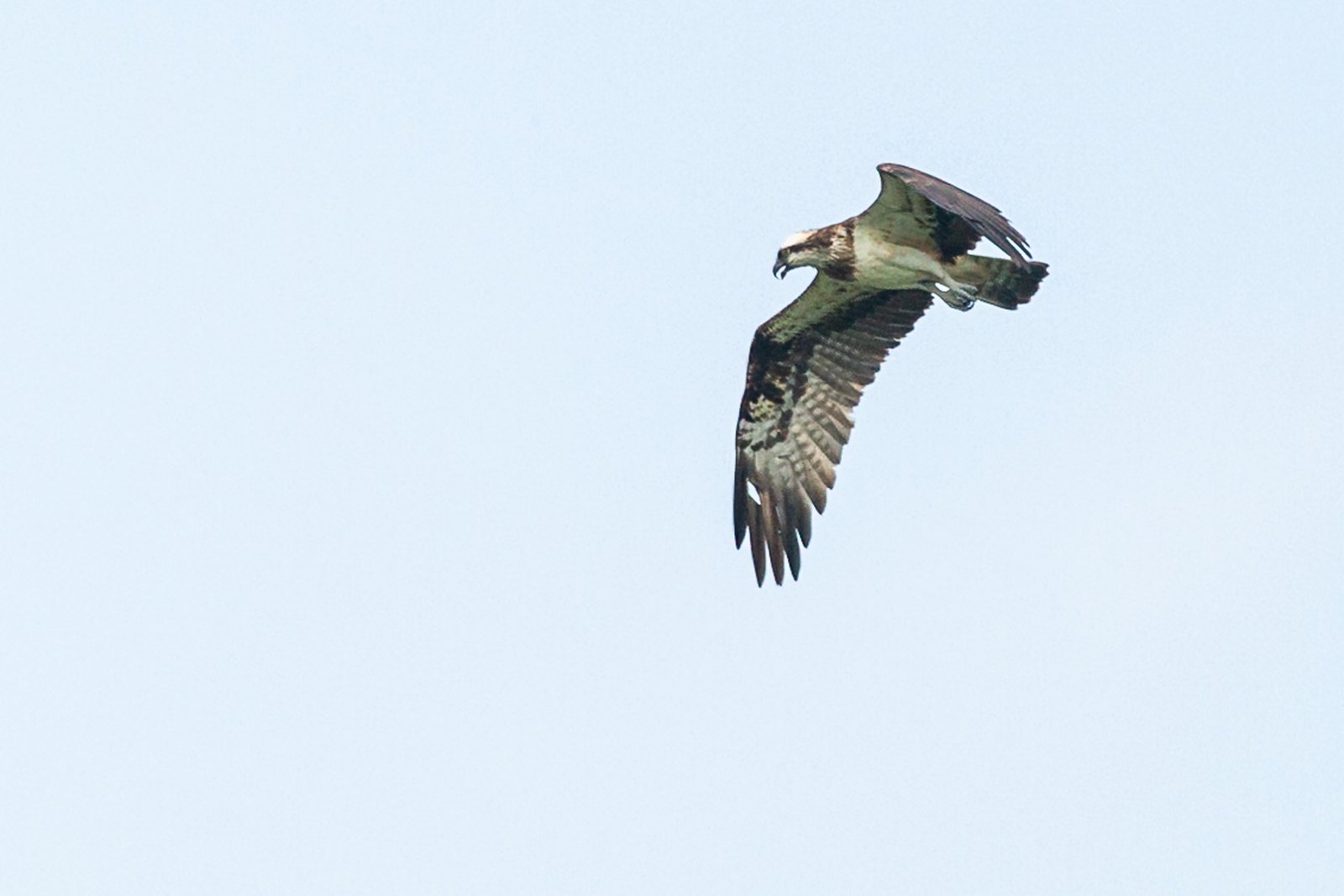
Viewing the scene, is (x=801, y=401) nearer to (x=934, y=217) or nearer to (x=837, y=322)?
(x=837, y=322)

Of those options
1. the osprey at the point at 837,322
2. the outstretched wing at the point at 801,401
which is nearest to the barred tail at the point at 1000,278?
the osprey at the point at 837,322

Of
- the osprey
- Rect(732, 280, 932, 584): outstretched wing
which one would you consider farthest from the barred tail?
Rect(732, 280, 932, 584): outstretched wing

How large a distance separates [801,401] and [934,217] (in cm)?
286

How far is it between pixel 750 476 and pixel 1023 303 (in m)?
3.52

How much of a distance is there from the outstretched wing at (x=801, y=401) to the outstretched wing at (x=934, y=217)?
124cm

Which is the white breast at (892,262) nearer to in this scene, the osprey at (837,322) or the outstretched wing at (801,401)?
the osprey at (837,322)

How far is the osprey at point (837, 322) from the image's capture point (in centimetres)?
1836

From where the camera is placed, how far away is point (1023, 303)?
18453 millimetres

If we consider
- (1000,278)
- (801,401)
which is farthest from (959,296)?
(801,401)

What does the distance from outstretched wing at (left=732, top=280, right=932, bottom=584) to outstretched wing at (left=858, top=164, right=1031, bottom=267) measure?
4.08 feet

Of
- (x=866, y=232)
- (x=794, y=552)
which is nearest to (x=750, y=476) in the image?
(x=794, y=552)

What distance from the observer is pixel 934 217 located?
60.0 feet

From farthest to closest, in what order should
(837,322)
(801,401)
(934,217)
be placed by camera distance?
(801,401), (837,322), (934,217)

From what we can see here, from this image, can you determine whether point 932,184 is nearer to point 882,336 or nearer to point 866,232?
point 866,232
